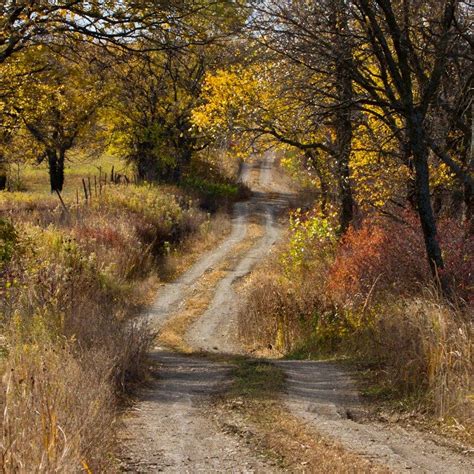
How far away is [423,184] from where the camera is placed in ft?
29.1

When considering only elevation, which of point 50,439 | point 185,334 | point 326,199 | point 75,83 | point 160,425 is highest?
point 75,83

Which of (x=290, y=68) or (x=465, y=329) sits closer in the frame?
(x=465, y=329)

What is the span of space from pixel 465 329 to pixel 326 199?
14.2 m

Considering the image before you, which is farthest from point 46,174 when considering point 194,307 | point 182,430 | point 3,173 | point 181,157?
point 182,430

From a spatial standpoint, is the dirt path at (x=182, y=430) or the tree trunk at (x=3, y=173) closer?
the dirt path at (x=182, y=430)

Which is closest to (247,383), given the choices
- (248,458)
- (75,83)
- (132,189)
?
(248,458)

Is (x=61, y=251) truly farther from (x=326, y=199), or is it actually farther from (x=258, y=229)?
(x=258, y=229)

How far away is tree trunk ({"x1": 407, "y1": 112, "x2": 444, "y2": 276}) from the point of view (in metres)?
8.71

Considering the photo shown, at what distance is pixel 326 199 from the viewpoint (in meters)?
21.1

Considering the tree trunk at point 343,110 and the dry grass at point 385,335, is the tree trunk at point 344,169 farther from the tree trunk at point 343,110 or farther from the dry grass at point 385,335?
the dry grass at point 385,335

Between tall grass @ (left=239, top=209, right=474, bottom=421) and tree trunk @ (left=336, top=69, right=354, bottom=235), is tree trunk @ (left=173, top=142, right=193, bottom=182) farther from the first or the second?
tree trunk @ (left=336, top=69, right=354, bottom=235)

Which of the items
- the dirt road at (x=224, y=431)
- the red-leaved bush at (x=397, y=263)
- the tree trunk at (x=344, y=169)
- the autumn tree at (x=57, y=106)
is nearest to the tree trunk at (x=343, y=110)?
the tree trunk at (x=344, y=169)

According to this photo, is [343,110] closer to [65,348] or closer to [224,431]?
[65,348]

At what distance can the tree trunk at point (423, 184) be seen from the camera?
871 cm
